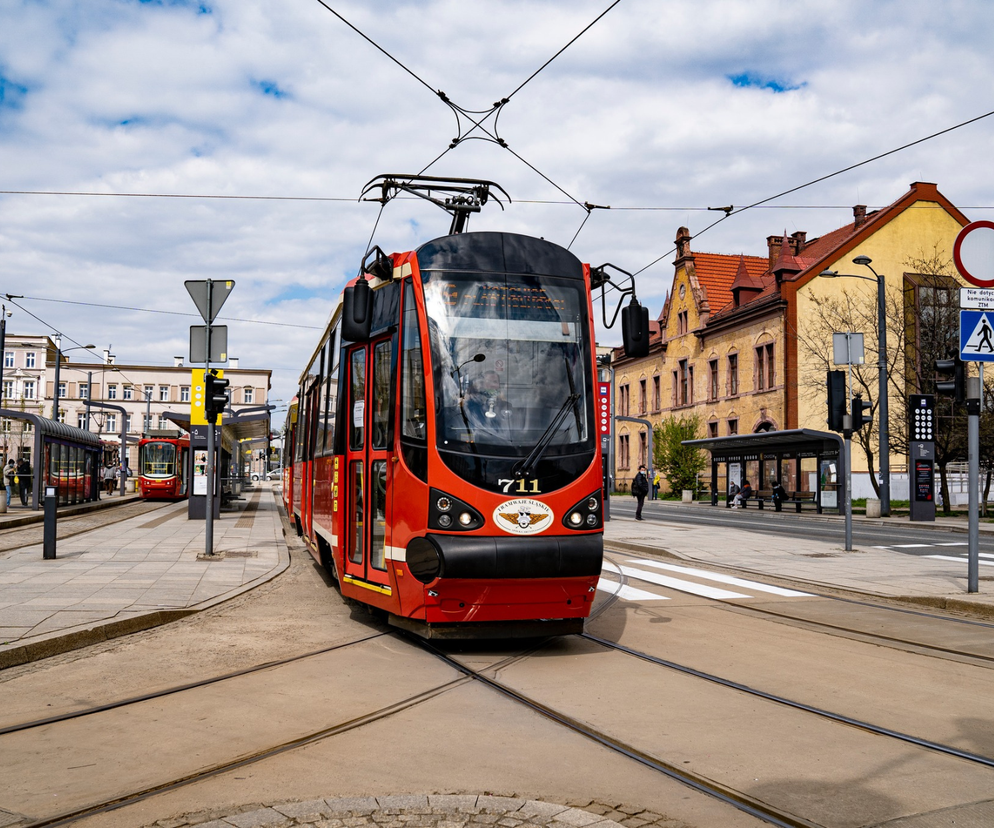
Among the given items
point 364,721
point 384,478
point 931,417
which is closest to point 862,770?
point 364,721

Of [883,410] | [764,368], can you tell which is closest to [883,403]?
[883,410]

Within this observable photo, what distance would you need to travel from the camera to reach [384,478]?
8555 mm

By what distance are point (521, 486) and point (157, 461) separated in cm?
4192

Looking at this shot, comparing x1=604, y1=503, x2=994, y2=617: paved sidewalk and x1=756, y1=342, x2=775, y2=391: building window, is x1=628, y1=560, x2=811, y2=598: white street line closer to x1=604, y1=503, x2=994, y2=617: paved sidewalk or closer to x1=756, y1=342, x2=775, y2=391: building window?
x1=604, y1=503, x2=994, y2=617: paved sidewalk

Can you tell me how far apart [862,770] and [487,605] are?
3.40 meters

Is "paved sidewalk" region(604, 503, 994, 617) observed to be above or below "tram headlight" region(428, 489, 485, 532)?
below

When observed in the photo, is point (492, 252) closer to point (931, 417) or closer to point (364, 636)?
point (364, 636)

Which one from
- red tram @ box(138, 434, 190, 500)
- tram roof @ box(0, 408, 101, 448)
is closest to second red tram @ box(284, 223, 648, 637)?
tram roof @ box(0, 408, 101, 448)

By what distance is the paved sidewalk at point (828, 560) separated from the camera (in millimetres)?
12789

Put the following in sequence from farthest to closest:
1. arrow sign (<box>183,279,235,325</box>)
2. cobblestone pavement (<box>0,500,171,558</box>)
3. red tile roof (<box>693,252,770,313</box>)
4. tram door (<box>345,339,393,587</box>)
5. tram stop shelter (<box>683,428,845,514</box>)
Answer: red tile roof (<box>693,252,770,313</box>) → tram stop shelter (<box>683,428,845,514</box>) → cobblestone pavement (<box>0,500,171,558</box>) → arrow sign (<box>183,279,235,325</box>) → tram door (<box>345,339,393,587</box>)

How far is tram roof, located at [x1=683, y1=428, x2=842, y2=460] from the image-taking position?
3544 cm

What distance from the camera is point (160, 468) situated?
46.6m

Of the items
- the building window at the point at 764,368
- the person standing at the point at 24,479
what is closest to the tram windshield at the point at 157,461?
the person standing at the point at 24,479

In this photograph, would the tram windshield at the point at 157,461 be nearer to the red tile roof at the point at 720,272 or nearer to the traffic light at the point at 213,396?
the red tile roof at the point at 720,272
